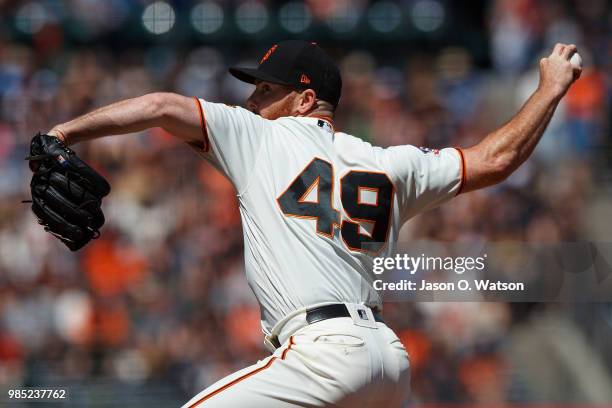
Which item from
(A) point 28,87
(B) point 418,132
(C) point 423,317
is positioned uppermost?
(A) point 28,87

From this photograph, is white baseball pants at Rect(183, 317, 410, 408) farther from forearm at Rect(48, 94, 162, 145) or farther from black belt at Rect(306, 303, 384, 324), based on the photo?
forearm at Rect(48, 94, 162, 145)

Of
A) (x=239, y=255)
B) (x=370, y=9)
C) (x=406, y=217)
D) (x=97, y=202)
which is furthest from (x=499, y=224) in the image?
(x=97, y=202)

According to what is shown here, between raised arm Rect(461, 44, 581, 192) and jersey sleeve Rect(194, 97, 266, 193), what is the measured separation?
762 mm

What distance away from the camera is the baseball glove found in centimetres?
292

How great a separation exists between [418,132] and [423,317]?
66.3 inches

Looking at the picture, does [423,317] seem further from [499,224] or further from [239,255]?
[239,255]

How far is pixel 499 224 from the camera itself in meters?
7.26

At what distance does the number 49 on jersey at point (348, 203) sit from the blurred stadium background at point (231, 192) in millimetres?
3739

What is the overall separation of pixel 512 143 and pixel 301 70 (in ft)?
2.55

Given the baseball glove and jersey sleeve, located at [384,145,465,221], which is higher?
jersey sleeve, located at [384,145,465,221]

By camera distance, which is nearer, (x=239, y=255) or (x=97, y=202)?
(x=97, y=202)

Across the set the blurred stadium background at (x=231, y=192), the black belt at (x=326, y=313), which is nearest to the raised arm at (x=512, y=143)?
the black belt at (x=326, y=313)

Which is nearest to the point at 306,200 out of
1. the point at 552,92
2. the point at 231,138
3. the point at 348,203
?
the point at 348,203

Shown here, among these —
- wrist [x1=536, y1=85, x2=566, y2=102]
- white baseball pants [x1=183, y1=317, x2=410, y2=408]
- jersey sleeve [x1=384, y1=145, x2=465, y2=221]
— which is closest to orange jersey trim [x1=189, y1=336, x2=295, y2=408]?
white baseball pants [x1=183, y1=317, x2=410, y2=408]
